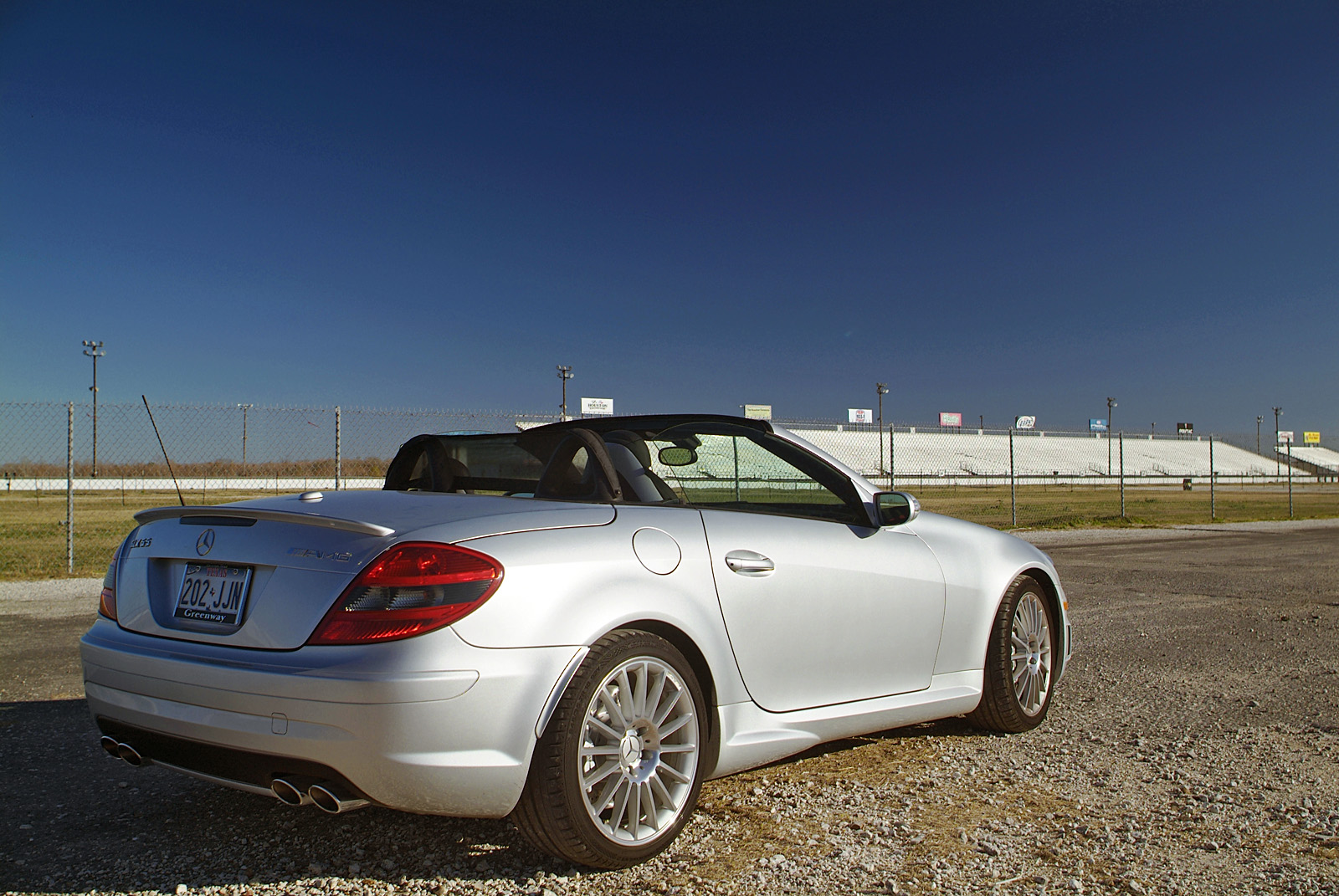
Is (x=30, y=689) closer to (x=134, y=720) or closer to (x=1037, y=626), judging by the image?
(x=134, y=720)

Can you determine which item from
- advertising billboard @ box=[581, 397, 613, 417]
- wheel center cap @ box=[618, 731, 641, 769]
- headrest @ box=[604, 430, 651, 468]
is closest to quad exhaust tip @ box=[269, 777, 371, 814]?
wheel center cap @ box=[618, 731, 641, 769]

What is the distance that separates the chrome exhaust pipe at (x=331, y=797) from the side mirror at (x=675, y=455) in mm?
1901

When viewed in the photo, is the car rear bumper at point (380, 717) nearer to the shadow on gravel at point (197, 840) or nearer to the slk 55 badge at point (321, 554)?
the slk 55 badge at point (321, 554)

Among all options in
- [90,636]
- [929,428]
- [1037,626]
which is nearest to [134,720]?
[90,636]

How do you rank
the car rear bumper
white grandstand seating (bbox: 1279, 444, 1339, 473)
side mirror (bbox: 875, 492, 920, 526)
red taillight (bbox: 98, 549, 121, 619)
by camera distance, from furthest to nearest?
white grandstand seating (bbox: 1279, 444, 1339, 473) < side mirror (bbox: 875, 492, 920, 526) < red taillight (bbox: 98, 549, 121, 619) < the car rear bumper

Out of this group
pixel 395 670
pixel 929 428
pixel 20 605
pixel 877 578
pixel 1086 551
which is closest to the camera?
pixel 395 670

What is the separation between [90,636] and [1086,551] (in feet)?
47.5

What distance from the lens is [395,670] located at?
253 centimetres

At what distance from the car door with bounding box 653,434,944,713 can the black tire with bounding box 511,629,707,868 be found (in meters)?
0.32

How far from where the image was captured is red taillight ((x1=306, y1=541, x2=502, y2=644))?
2.60 meters

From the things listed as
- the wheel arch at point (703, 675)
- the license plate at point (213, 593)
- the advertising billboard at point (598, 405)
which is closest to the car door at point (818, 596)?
the wheel arch at point (703, 675)

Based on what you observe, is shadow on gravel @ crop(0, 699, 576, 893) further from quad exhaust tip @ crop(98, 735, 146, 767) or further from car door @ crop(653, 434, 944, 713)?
car door @ crop(653, 434, 944, 713)

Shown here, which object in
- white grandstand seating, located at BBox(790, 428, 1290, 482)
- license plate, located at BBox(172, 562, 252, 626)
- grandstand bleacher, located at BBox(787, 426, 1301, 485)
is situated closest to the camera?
license plate, located at BBox(172, 562, 252, 626)

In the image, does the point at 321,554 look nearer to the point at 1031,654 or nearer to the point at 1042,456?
the point at 1031,654
